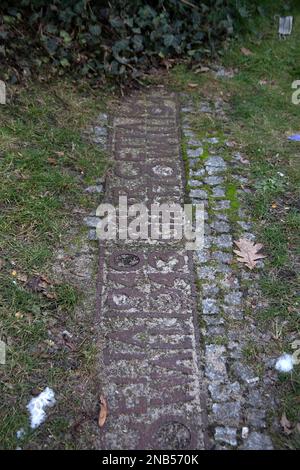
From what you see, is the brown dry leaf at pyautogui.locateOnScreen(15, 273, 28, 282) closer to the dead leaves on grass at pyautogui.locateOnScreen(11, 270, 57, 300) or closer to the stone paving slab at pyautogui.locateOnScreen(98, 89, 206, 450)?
the dead leaves on grass at pyautogui.locateOnScreen(11, 270, 57, 300)

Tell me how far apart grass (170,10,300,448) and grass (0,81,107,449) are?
954 mm

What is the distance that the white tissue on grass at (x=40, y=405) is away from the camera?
237 centimetres

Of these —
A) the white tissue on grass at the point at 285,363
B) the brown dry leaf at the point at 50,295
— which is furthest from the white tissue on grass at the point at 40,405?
the white tissue on grass at the point at 285,363

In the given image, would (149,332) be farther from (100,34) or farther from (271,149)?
(100,34)

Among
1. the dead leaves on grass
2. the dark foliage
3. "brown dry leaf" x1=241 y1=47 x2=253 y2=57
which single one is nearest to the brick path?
the dead leaves on grass

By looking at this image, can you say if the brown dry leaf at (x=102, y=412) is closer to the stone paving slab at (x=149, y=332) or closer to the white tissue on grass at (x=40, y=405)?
the stone paving slab at (x=149, y=332)

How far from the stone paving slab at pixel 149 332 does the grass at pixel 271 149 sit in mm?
371

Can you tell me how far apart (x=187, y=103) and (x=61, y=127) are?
1191mm

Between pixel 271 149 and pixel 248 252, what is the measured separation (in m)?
1.19

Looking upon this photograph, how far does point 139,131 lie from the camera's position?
13.9 feet

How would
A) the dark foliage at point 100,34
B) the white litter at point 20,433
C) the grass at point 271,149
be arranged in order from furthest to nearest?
the dark foliage at point 100,34, the grass at point 271,149, the white litter at point 20,433
